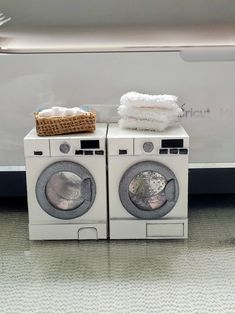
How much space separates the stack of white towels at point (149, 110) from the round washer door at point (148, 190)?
0.76 ft

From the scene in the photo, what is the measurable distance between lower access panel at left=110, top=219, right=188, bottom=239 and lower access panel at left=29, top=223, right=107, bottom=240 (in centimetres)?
7

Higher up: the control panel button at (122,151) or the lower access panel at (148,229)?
the control panel button at (122,151)

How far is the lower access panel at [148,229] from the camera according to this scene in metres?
2.44

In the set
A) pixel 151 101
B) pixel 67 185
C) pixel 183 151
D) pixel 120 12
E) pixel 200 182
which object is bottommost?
pixel 200 182

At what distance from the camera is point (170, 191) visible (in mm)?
2400

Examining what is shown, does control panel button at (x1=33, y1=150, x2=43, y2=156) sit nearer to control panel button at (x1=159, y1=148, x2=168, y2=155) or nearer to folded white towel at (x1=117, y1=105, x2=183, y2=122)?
folded white towel at (x1=117, y1=105, x2=183, y2=122)

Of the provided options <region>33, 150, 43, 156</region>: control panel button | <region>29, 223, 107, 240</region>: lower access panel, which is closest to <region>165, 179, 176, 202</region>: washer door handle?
<region>29, 223, 107, 240</region>: lower access panel

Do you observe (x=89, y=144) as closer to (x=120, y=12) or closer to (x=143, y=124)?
(x=143, y=124)

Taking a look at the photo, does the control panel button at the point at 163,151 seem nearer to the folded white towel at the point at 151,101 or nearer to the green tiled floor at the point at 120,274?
the folded white towel at the point at 151,101

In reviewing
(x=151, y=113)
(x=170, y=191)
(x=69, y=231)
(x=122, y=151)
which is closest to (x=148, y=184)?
(x=170, y=191)

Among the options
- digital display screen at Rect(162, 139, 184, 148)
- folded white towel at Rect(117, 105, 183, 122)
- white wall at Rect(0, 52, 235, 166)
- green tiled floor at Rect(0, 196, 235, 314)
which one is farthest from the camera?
white wall at Rect(0, 52, 235, 166)

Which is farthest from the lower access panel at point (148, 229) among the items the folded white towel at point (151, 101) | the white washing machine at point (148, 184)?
the folded white towel at point (151, 101)

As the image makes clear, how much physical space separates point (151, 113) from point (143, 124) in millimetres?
75

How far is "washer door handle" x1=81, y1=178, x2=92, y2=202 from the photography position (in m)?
2.39
